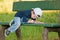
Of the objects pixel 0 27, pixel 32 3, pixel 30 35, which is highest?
pixel 32 3

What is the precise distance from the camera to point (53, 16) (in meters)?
9.30

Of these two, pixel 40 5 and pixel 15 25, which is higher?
pixel 40 5

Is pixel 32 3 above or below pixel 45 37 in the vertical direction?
above

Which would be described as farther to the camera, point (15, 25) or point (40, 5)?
point (40, 5)

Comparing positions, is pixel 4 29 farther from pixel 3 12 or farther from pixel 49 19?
pixel 3 12

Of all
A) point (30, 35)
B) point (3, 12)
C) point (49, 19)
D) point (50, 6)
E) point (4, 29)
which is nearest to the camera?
point (4, 29)

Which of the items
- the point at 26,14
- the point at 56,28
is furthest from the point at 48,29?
the point at 26,14

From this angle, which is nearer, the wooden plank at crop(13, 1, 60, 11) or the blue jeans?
the blue jeans

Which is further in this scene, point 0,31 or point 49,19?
point 49,19

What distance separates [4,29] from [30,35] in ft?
6.02

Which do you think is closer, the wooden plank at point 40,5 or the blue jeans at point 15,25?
the blue jeans at point 15,25

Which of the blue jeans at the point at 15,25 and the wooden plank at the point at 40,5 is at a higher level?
the wooden plank at the point at 40,5

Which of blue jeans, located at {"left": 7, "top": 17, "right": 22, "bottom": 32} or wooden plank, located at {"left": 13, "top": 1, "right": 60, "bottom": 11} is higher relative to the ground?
wooden plank, located at {"left": 13, "top": 1, "right": 60, "bottom": 11}

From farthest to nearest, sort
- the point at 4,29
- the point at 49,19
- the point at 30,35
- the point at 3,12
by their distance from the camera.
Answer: the point at 3,12, the point at 49,19, the point at 30,35, the point at 4,29
